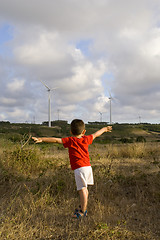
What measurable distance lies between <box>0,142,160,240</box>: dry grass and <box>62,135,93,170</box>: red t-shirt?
1.05m

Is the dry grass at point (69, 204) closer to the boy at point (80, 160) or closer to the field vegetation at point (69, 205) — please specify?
the field vegetation at point (69, 205)

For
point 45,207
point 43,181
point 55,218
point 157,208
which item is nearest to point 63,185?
point 43,181

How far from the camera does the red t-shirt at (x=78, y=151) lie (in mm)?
4293

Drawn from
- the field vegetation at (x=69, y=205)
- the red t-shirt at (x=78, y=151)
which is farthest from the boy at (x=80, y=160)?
the field vegetation at (x=69, y=205)

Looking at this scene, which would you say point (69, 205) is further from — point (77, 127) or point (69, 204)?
point (77, 127)

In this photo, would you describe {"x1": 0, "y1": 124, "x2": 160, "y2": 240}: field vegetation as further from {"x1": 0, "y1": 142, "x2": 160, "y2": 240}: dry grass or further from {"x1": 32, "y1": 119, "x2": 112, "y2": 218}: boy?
{"x1": 32, "y1": 119, "x2": 112, "y2": 218}: boy

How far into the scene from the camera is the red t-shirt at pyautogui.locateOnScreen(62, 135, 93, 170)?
4.29 metres

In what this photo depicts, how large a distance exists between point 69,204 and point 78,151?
1.54 metres

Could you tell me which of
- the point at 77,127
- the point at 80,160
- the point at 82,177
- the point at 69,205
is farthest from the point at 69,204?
the point at 77,127

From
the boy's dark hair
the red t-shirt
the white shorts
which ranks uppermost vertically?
→ the boy's dark hair

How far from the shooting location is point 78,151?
4.39 m

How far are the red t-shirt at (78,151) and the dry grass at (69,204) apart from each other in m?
1.05

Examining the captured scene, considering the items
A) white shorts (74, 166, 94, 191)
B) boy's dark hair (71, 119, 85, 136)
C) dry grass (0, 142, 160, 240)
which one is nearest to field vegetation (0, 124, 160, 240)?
dry grass (0, 142, 160, 240)

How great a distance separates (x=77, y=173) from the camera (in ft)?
13.9
